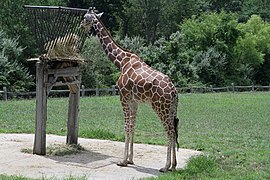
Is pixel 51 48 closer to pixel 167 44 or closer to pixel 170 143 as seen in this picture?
pixel 170 143

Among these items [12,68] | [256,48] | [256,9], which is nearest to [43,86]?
[12,68]

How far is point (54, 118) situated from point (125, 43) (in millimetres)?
21315

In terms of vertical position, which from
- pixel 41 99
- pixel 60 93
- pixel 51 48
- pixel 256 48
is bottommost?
pixel 60 93

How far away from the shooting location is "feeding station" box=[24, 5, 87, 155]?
10383mm

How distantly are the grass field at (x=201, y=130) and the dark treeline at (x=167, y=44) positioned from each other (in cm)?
734

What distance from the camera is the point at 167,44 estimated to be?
38.5 metres

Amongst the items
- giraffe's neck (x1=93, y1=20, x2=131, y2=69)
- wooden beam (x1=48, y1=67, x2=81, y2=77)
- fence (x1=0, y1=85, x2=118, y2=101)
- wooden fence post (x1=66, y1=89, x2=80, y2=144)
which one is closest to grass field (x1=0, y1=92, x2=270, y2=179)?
wooden fence post (x1=66, y1=89, x2=80, y2=144)

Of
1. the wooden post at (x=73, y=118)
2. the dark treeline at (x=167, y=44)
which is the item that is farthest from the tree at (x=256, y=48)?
the wooden post at (x=73, y=118)

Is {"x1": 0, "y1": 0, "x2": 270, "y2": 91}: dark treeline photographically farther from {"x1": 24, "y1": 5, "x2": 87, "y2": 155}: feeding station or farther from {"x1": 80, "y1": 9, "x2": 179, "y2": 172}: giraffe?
{"x1": 80, "y1": 9, "x2": 179, "y2": 172}: giraffe

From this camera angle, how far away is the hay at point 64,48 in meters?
10.5

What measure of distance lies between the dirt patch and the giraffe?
354mm

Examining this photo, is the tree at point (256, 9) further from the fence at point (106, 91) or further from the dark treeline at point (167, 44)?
the fence at point (106, 91)

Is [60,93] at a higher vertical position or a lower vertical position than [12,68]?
lower

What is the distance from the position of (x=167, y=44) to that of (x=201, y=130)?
23.5 meters
